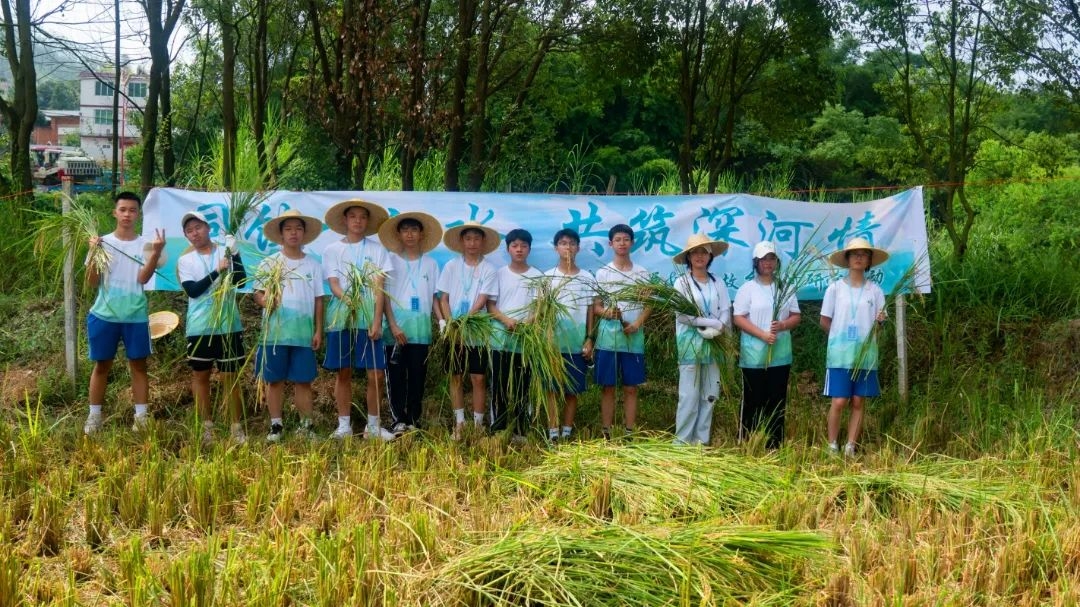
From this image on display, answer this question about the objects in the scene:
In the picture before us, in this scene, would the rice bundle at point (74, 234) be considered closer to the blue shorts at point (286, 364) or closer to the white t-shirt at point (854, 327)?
A: the blue shorts at point (286, 364)

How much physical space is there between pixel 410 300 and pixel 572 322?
99 centimetres

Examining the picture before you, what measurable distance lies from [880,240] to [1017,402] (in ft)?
4.98

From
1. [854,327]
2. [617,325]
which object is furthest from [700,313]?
[854,327]

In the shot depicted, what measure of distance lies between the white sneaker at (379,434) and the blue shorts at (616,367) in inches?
50.2

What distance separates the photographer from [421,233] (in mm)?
5961

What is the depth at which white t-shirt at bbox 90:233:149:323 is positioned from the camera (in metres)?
5.61

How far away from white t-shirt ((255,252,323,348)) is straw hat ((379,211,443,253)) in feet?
1.70

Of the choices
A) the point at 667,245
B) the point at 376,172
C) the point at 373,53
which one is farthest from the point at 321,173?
the point at 667,245

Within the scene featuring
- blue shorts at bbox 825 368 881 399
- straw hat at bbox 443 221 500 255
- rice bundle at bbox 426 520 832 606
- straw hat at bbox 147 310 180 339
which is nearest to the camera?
rice bundle at bbox 426 520 832 606

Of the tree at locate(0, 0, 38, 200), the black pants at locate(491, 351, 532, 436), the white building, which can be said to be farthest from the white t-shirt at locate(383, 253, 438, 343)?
the white building

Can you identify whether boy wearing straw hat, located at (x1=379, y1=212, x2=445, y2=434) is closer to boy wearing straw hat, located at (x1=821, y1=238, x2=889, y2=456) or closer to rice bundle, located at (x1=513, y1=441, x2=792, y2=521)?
rice bundle, located at (x1=513, y1=441, x2=792, y2=521)

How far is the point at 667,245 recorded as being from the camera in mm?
6824

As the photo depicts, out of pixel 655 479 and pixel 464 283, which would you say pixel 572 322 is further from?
pixel 655 479

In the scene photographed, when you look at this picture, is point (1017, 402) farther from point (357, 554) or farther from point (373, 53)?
point (373, 53)
